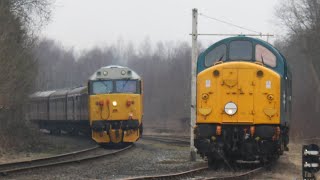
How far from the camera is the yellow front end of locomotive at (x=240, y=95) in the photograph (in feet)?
47.3

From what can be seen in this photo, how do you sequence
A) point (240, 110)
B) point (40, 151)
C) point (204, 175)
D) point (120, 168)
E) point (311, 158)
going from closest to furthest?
point (311, 158)
point (204, 175)
point (240, 110)
point (120, 168)
point (40, 151)

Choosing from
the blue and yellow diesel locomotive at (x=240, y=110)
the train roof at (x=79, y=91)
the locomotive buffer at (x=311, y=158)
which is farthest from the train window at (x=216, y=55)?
the train roof at (x=79, y=91)

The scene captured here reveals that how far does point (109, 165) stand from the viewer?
17.3 metres

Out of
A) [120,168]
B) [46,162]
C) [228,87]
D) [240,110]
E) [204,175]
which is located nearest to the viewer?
[204,175]

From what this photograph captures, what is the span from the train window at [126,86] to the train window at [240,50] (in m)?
10.8

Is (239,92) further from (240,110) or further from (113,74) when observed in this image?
(113,74)

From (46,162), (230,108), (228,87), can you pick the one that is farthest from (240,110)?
(46,162)

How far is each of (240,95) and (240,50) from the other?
134 centimetres

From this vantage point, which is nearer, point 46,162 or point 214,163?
point 214,163

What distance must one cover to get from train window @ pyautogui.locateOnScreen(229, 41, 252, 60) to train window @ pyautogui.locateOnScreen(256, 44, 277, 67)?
23cm

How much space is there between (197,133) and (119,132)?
10805mm

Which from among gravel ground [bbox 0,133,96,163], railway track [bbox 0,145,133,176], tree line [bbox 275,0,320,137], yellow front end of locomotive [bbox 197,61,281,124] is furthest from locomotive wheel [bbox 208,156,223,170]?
tree line [bbox 275,0,320,137]

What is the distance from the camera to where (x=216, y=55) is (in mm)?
15406

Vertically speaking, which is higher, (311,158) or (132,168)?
(311,158)
